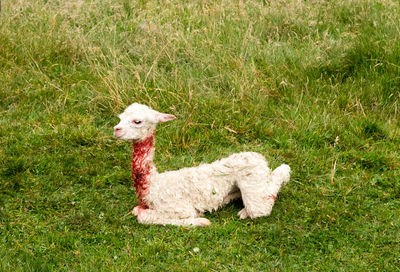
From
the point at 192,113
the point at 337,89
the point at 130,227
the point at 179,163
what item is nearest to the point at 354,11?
the point at 337,89

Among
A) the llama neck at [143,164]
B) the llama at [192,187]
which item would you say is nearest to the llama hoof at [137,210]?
the llama at [192,187]

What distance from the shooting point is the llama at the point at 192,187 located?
4844 millimetres

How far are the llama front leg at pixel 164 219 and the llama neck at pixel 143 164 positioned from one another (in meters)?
0.15

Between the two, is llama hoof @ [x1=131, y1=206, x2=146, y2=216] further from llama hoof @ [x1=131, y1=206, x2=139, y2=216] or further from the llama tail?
the llama tail

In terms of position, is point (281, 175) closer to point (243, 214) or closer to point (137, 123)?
point (243, 214)

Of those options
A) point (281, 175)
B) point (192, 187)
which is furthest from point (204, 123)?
point (192, 187)

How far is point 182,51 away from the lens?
7.67 m

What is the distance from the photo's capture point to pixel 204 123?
20.7 feet

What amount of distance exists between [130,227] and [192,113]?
6.08 feet

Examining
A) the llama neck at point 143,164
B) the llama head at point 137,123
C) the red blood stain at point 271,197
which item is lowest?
the red blood stain at point 271,197

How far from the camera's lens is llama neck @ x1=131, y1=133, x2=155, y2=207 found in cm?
484

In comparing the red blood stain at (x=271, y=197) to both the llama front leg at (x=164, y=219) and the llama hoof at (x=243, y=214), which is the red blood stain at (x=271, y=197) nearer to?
the llama hoof at (x=243, y=214)

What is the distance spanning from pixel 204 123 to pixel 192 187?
1.48 metres

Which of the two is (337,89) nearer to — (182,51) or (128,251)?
(182,51)
